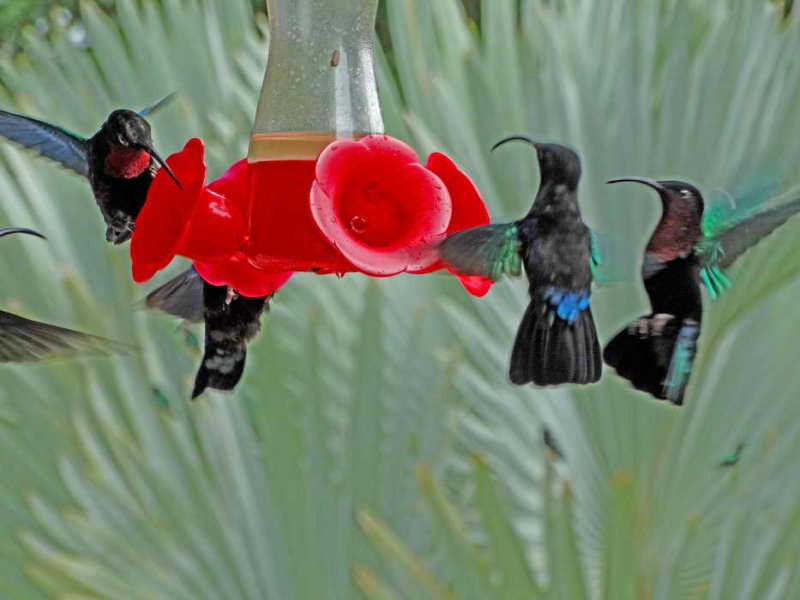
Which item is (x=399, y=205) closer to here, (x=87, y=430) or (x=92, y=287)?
(x=87, y=430)

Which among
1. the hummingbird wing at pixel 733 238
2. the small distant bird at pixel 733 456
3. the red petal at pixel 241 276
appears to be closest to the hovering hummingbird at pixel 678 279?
the hummingbird wing at pixel 733 238

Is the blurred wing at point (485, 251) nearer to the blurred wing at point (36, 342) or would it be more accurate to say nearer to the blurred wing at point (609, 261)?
the blurred wing at point (609, 261)

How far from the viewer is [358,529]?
1.38 m

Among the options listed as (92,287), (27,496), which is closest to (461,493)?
(92,287)

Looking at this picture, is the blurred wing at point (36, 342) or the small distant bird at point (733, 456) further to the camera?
the small distant bird at point (733, 456)

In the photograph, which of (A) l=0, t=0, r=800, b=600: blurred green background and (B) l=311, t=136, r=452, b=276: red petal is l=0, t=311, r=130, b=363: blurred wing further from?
(B) l=311, t=136, r=452, b=276: red petal

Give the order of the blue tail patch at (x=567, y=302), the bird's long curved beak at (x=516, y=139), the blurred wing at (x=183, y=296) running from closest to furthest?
the bird's long curved beak at (x=516, y=139) → the blue tail patch at (x=567, y=302) → the blurred wing at (x=183, y=296)

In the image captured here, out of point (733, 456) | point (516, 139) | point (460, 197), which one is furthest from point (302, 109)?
point (733, 456)

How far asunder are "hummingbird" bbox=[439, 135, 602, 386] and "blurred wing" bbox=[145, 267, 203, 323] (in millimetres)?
494

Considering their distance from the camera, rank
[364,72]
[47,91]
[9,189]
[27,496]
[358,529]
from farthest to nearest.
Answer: [47,91], [9,189], [364,72], [27,496], [358,529]

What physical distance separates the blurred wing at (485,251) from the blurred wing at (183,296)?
1.55ft

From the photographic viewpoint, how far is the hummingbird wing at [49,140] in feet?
5.51

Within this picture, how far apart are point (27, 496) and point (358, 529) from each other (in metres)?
0.44

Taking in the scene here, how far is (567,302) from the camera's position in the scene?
1442mm
